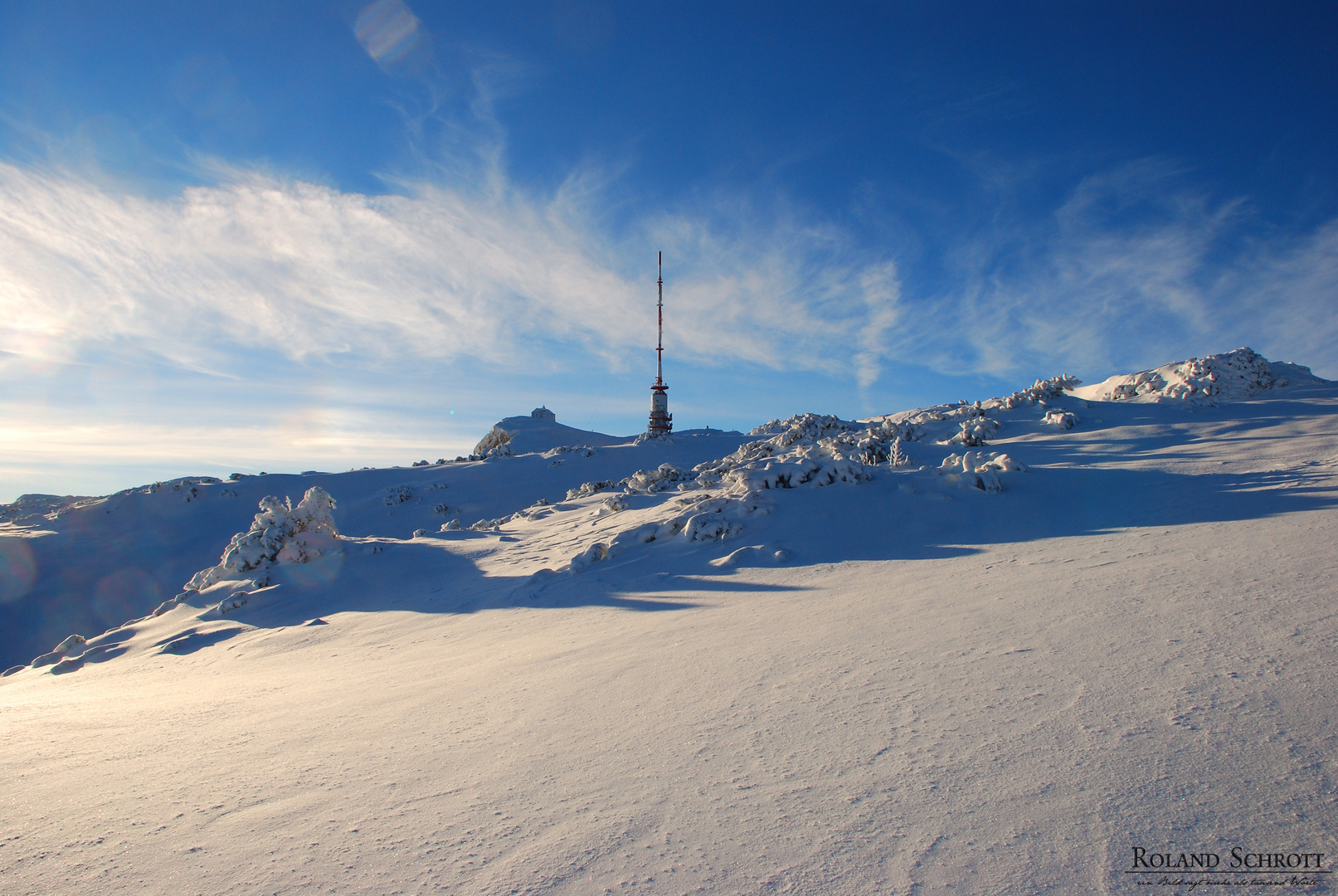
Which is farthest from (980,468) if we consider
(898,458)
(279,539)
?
(279,539)

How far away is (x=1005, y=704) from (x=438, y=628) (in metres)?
5.06

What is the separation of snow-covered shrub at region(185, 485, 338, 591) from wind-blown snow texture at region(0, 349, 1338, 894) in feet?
3.98

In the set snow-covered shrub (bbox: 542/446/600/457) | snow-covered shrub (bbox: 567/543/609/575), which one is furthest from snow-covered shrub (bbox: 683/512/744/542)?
snow-covered shrub (bbox: 542/446/600/457)

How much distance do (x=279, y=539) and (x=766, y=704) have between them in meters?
9.67

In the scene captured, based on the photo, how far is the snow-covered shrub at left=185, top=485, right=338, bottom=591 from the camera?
9.67 meters

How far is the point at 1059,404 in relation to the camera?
40.4ft

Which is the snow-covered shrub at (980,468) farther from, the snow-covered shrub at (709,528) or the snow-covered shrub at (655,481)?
the snow-covered shrub at (655,481)

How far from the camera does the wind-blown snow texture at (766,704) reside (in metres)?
1.85

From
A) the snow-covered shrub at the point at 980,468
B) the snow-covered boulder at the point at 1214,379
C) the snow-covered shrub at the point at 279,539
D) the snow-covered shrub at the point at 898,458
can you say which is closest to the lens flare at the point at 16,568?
the snow-covered shrub at the point at 279,539

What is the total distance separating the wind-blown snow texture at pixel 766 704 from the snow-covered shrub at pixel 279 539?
47.7 inches

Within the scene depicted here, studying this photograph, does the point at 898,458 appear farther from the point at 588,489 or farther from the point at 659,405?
the point at 659,405

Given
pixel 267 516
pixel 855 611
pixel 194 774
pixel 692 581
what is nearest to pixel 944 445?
pixel 692 581

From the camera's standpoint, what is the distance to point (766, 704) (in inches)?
113

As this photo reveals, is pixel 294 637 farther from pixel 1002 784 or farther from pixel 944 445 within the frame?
pixel 944 445
